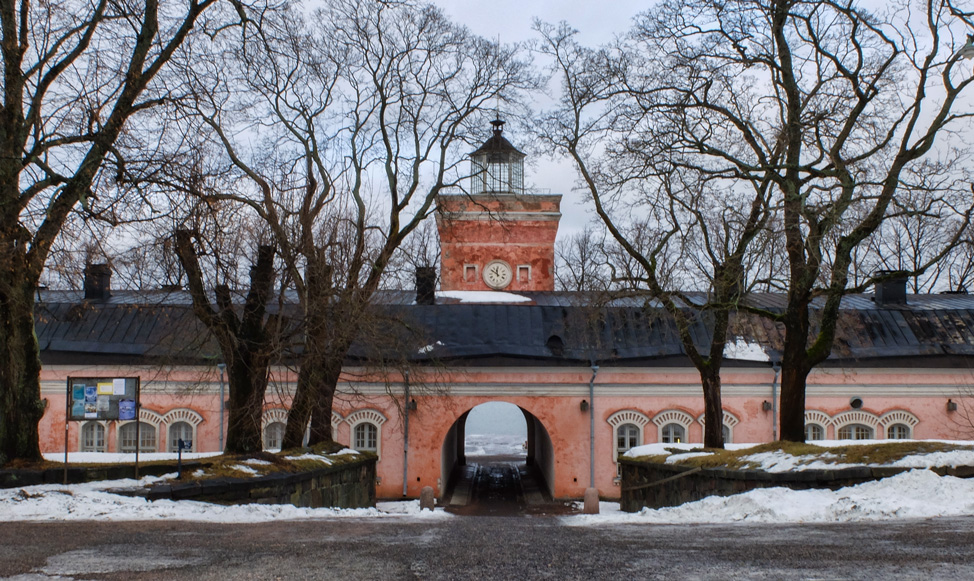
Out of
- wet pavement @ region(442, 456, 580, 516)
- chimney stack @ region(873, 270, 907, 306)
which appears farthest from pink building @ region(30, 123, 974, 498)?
chimney stack @ region(873, 270, 907, 306)

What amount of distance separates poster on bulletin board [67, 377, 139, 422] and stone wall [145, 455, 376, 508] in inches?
57.6

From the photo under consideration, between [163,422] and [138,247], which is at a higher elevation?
[138,247]

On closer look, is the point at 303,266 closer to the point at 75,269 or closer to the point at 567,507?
the point at 75,269

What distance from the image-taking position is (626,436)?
24734mm

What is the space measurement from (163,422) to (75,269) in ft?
49.7

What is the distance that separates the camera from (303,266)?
16422mm

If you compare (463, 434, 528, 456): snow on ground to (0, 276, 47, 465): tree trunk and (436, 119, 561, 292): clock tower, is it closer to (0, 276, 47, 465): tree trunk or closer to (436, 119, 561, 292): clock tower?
(436, 119, 561, 292): clock tower

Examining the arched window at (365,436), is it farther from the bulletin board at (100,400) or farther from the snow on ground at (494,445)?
the snow on ground at (494,445)

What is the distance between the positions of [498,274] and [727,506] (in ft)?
80.1

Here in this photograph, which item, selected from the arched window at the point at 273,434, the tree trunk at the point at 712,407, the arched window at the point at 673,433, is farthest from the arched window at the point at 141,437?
the tree trunk at the point at 712,407

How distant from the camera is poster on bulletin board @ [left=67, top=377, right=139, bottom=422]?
11.2 m

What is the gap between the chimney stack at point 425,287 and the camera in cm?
2703

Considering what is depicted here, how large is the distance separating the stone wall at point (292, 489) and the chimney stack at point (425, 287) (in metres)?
9.45

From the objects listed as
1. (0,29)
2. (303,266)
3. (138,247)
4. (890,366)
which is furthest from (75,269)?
(890,366)
